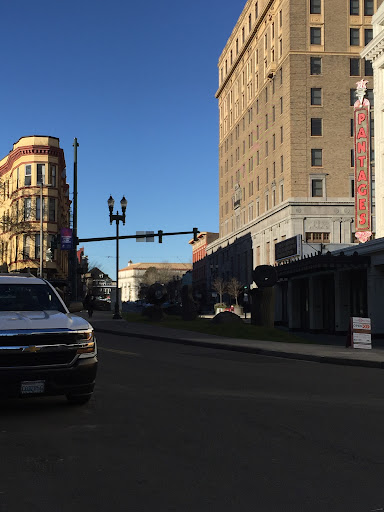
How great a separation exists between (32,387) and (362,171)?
118 feet

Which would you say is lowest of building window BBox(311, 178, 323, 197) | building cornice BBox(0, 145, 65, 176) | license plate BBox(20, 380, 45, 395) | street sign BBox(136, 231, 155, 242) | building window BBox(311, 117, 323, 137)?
license plate BBox(20, 380, 45, 395)

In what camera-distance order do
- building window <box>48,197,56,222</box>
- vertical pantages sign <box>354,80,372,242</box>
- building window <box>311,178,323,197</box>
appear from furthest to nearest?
building window <box>311,178,323,197</box>
building window <box>48,197,56,222</box>
vertical pantages sign <box>354,80,372,242</box>

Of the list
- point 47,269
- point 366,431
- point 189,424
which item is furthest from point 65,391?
point 47,269

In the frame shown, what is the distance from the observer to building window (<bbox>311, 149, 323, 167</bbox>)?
210 ft

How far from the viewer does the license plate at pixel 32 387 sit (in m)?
8.18

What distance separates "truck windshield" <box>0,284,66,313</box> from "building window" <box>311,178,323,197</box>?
183ft

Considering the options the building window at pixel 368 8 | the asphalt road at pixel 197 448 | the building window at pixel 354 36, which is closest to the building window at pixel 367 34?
the building window at pixel 354 36

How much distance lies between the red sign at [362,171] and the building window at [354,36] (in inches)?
1072

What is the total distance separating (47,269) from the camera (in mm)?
61219

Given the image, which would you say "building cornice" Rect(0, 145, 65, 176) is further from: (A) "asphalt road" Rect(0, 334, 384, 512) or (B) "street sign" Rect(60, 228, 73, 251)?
(A) "asphalt road" Rect(0, 334, 384, 512)

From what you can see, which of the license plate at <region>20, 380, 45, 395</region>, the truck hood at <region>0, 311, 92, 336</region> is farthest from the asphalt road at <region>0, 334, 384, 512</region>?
the truck hood at <region>0, 311, 92, 336</region>

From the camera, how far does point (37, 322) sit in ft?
28.0

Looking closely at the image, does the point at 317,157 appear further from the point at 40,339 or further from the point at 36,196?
the point at 40,339

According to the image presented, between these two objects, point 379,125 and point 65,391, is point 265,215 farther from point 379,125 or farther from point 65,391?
point 65,391
